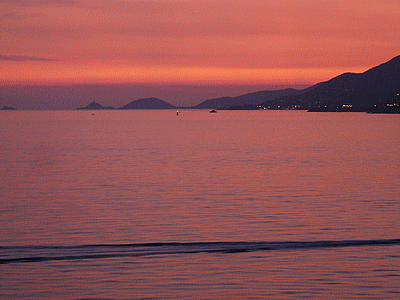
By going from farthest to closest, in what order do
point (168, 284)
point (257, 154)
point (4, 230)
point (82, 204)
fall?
point (257, 154) < point (82, 204) < point (4, 230) < point (168, 284)

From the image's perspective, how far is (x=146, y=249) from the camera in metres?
21.7

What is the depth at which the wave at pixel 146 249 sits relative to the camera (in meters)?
20.5

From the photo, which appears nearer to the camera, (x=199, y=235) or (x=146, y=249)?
(x=146, y=249)

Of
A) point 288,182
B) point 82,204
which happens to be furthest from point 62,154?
point 82,204

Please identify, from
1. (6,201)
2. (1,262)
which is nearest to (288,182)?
(6,201)

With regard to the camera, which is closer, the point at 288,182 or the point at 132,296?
the point at 132,296

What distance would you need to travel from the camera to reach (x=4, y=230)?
24.8 meters

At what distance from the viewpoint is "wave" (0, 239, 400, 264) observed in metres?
20.5

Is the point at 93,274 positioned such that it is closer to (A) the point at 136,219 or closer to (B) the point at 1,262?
(B) the point at 1,262

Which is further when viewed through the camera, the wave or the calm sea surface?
the wave

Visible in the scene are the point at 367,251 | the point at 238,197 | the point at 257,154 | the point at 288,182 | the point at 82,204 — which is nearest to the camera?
the point at 367,251

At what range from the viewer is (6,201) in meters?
33.1

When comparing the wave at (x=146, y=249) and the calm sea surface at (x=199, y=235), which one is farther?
the wave at (x=146, y=249)

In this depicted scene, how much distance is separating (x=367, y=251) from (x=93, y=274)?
8796 mm
